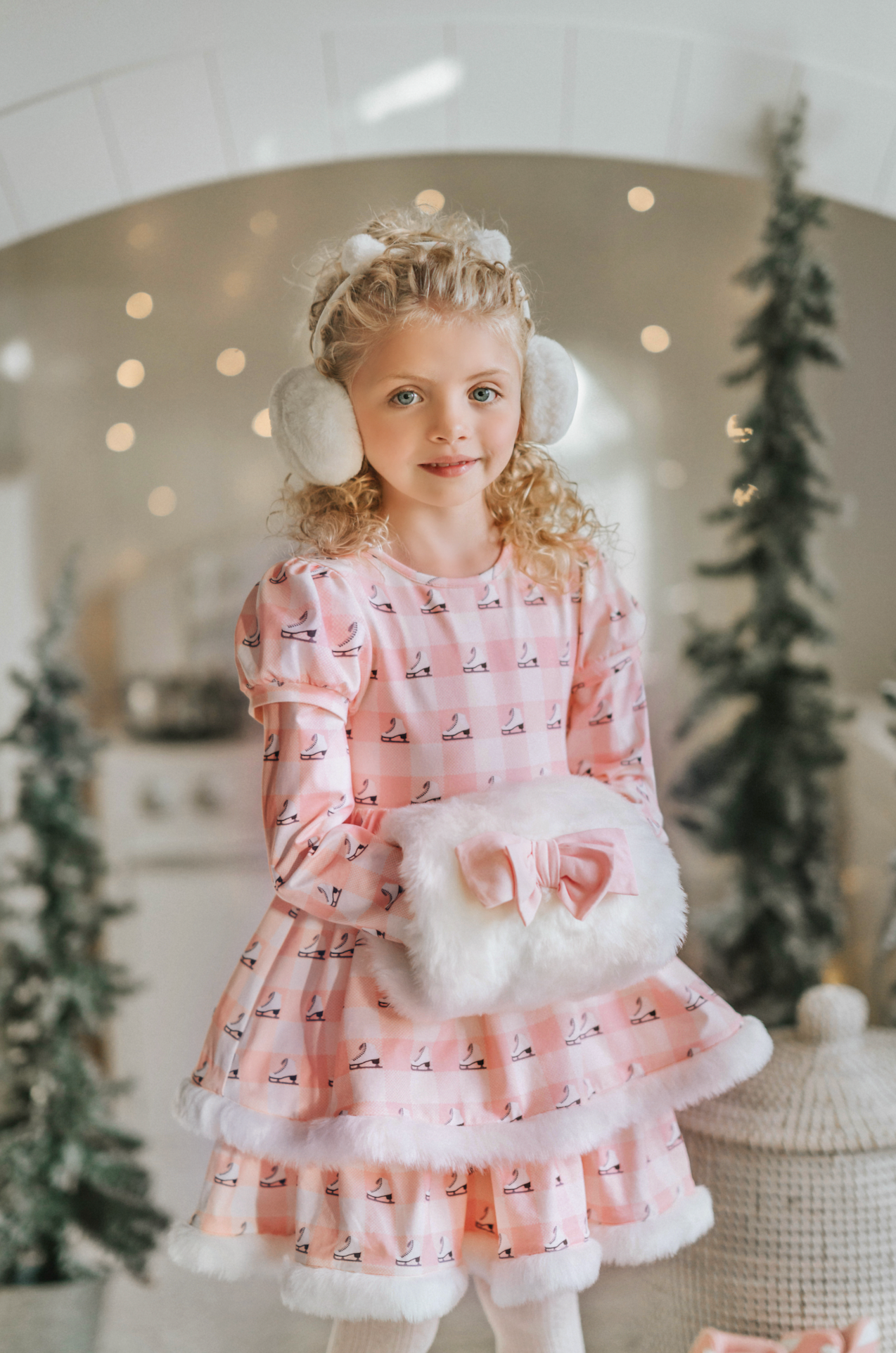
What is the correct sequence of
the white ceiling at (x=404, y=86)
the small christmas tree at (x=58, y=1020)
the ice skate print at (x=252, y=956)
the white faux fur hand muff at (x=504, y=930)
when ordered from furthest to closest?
the small christmas tree at (x=58, y=1020)
the white ceiling at (x=404, y=86)
the ice skate print at (x=252, y=956)
the white faux fur hand muff at (x=504, y=930)

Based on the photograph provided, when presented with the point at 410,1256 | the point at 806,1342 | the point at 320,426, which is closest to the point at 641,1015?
the point at 410,1256

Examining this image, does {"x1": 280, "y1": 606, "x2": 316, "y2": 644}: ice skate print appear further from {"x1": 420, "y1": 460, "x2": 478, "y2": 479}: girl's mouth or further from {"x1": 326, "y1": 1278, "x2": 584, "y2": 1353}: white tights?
{"x1": 326, "y1": 1278, "x2": 584, "y2": 1353}: white tights

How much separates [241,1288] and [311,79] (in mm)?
1798

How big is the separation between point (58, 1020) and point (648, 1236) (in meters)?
1.26

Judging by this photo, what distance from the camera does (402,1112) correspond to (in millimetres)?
947

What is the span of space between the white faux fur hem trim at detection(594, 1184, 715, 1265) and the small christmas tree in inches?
45.4

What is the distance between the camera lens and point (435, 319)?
3.30 feet

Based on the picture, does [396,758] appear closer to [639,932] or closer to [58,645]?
[639,932]

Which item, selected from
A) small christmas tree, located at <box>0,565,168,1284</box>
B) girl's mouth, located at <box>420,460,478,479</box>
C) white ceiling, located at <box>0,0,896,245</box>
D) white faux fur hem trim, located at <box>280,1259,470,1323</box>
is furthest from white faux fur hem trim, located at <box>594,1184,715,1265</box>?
white ceiling, located at <box>0,0,896,245</box>

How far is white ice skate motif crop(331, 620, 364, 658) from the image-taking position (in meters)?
1.00

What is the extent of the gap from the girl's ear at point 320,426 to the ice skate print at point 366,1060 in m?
0.50

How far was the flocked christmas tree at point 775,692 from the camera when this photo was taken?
196cm

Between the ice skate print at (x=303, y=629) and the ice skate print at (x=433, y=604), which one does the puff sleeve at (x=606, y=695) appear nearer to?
the ice skate print at (x=433, y=604)

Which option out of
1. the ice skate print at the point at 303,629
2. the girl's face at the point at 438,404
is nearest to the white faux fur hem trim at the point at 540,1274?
the ice skate print at the point at 303,629
